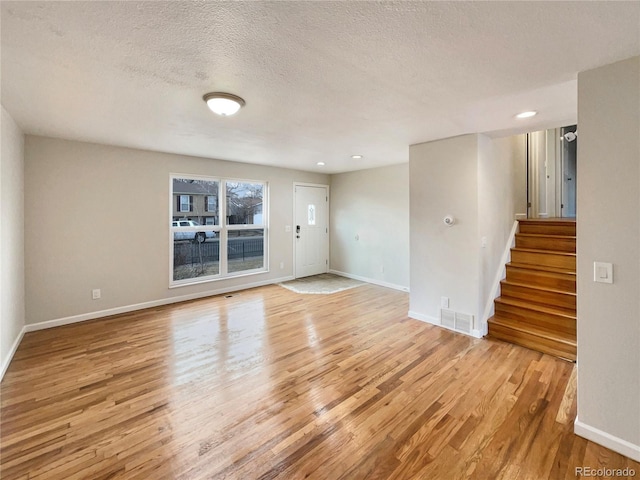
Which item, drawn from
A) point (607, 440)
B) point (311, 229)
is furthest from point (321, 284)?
point (607, 440)

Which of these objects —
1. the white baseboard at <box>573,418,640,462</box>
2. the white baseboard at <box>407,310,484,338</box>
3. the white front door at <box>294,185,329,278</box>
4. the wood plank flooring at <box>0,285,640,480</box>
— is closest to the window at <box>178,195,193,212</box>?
the wood plank flooring at <box>0,285,640,480</box>

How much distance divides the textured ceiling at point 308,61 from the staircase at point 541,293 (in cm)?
156

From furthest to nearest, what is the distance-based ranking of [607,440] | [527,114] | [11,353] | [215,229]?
[215,229], [11,353], [527,114], [607,440]

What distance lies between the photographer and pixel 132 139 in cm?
366

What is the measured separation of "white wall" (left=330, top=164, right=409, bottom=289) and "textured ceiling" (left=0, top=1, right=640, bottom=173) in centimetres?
230

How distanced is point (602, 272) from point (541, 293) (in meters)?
1.80

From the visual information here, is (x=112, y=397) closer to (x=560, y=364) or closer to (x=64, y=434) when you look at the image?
(x=64, y=434)

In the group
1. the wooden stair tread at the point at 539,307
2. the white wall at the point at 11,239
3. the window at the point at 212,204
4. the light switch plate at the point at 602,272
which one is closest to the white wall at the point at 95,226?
the white wall at the point at 11,239

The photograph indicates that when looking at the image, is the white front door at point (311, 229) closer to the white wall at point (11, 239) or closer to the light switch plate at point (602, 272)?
the white wall at point (11, 239)

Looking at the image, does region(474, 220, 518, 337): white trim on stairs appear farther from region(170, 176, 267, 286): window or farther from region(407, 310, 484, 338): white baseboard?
region(170, 176, 267, 286): window

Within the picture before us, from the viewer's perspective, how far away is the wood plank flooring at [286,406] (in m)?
1.64

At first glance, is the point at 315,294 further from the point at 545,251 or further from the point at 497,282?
the point at 545,251

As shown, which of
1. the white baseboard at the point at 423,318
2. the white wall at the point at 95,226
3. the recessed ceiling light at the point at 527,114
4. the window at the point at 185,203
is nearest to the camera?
the recessed ceiling light at the point at 527,114

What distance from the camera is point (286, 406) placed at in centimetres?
213
